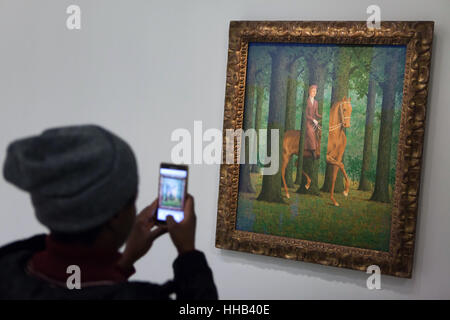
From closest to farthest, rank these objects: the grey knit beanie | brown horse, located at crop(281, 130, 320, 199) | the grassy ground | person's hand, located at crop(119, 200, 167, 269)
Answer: the grey knit beanie → person's hand, located at crop(119, 200, 167, 269) → the grassy ground → brown horse, located at crop(281, 130, 320, 199)

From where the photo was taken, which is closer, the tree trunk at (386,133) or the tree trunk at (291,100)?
the tree trunk at (386,133)

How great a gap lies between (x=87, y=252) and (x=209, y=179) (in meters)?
1.71

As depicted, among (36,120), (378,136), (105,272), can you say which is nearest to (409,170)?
(378,136)

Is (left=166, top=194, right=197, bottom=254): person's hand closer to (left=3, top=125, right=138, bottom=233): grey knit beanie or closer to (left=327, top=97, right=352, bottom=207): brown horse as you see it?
(left=3, top=125, right=138, bottom=233): grey knit beanie

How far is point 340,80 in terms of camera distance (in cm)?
247

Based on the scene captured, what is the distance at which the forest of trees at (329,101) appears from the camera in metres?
2.40

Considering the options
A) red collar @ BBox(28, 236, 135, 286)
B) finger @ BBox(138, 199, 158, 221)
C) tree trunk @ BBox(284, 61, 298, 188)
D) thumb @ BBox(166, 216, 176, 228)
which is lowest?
red collar @ BBox(28, 236, 135, 286)

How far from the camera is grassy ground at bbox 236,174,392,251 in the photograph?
243cm

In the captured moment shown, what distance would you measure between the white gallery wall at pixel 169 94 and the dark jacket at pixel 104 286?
4.99 feet

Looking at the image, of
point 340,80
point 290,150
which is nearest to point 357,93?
point 340,80

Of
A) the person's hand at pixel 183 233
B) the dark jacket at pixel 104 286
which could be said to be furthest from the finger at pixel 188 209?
the dark jacket at pixel 104 286

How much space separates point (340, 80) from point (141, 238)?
1478 mm

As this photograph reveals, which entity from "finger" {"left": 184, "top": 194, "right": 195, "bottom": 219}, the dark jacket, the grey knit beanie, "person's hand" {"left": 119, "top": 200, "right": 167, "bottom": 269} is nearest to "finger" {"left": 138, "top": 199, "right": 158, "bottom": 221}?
"person's hand" {"left": 119, "top": 200, "right": 167, "bottom": 269}

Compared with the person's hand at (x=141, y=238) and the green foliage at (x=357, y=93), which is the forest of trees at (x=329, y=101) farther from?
the person's hand at (x=141, y=238)
